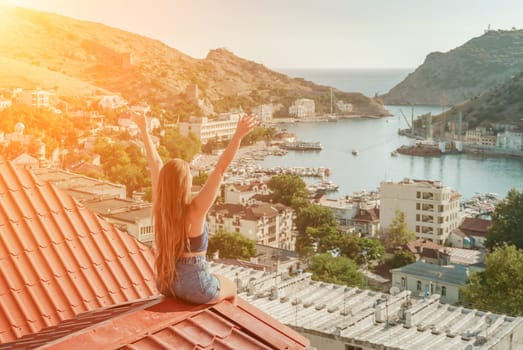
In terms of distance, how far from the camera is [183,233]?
2.49 feet

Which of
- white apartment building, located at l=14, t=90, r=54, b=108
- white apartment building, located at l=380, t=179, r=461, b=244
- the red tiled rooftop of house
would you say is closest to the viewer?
the red tiled rooftop of house

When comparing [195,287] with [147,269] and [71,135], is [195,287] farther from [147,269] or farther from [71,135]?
[71,135]

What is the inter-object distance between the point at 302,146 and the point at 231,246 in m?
20.1

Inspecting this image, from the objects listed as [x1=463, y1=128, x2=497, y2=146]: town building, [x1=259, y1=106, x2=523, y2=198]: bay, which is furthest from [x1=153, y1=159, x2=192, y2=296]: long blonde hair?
[x1=463, y1=128, x2=497, y2=146]: town building

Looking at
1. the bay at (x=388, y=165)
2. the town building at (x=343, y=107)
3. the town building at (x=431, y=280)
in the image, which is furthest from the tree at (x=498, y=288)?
the town building at (x=343, y=107)

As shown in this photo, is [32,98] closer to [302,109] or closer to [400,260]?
[400,260]

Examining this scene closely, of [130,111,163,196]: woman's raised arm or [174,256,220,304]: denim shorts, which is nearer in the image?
[174,256,220,304]: denim shorts

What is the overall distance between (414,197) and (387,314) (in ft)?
29.6

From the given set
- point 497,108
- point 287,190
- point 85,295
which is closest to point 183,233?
point 85,295

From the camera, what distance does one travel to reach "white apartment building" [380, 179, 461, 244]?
11914mm

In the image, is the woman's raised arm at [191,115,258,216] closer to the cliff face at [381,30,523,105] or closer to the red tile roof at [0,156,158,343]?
the red tile roof at [0,156,158,343]

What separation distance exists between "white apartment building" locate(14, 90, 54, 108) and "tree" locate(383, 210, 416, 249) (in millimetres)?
14372

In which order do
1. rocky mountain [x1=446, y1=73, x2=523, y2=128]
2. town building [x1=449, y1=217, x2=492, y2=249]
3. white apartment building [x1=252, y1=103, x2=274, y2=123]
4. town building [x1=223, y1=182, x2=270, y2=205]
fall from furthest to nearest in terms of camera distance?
white apartment building [x1=252, y1=103, x2=274, y2=123]
rocky mountain [x1=446, y1=73, x2=523, y2=128]
town building [x1=223, y1=182, x2=270, y2=205]
town building [x1=449, y1=217, x2=492, y2=249]

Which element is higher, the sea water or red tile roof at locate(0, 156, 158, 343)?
red tile roof at locate(0, 156, 158, 343)
